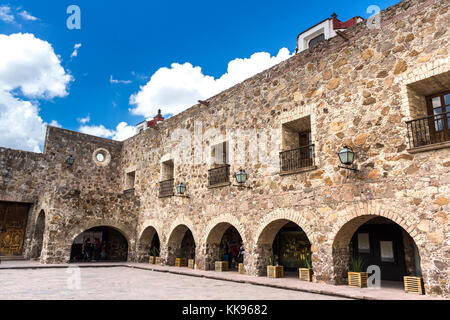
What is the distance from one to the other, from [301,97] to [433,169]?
12.4ft

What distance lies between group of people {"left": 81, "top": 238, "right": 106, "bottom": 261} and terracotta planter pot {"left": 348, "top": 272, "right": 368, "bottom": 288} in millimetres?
11633

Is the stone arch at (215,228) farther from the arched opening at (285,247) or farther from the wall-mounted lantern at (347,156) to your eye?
the wall-mounted lantern at (347,156)

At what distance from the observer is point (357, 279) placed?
7176 millimetres

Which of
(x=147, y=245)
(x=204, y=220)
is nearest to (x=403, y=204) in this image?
(x=204, y=220)

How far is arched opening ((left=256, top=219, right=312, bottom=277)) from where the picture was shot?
9289 mm

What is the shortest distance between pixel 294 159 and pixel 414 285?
A: 157 inches

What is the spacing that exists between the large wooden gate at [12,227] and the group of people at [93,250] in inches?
105

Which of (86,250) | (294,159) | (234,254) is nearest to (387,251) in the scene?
(294,159)

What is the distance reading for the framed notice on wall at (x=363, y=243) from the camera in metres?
9.27

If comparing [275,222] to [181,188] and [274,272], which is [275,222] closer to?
[274,272]

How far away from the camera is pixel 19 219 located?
1499cm

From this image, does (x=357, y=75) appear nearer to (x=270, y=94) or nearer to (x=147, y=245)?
(x=270, y=94)

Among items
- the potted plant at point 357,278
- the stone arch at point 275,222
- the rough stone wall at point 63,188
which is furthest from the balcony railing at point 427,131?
the rough stone wall at point 63,188
